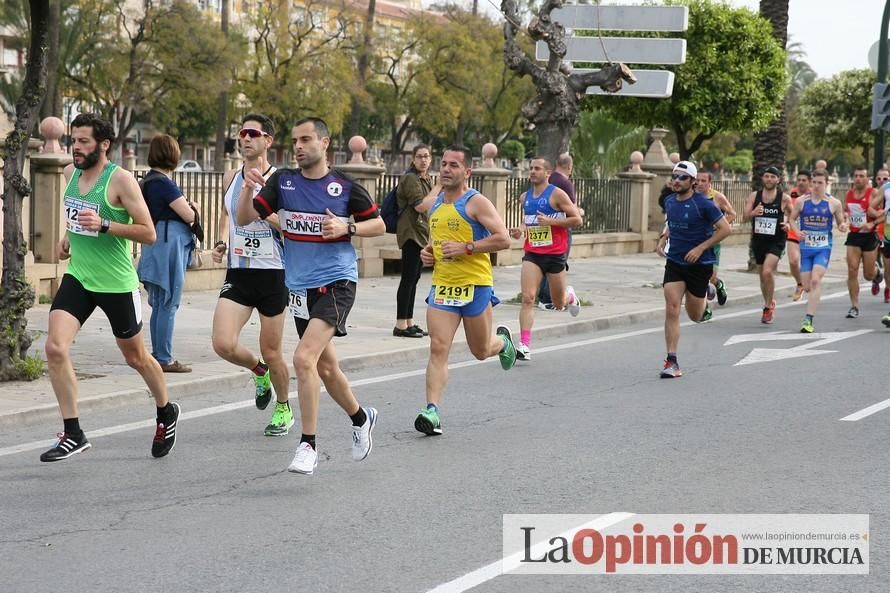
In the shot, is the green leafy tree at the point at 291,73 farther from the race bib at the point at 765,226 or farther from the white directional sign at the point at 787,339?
the white directional sign at the point at 787,339

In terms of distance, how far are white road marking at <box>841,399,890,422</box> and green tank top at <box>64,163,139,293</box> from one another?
5.03 meters

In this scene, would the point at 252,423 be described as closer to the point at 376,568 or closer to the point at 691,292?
the point at 376,568

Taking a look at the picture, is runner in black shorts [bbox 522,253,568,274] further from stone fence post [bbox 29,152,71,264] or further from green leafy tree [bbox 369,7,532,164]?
green leafy tree [bbox 369,7,532,164]

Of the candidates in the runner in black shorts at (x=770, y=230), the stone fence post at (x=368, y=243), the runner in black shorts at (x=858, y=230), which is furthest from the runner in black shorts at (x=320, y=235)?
the stone fence post at (x=368, y=243)

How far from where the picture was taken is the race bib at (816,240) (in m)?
15.5

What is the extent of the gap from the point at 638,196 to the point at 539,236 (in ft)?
53.7

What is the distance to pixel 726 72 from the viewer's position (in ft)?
92.9

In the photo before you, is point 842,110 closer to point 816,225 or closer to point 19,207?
point 816,225

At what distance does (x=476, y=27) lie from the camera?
69.2m

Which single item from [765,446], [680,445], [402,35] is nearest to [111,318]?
[680,445]

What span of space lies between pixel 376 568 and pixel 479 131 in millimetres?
84195

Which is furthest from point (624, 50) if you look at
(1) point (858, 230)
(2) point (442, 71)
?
(2) point (442, 71)

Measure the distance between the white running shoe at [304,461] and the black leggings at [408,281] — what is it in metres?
6.17

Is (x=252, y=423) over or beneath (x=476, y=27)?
beneath
